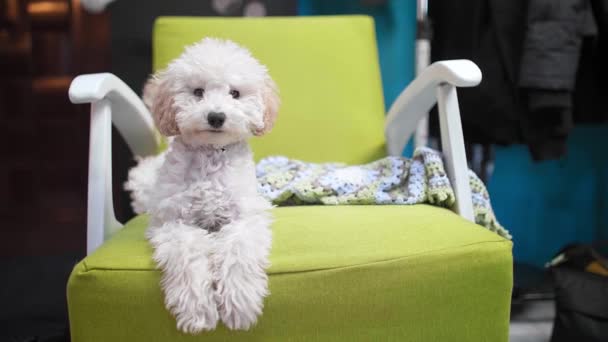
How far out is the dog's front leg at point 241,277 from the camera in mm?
729

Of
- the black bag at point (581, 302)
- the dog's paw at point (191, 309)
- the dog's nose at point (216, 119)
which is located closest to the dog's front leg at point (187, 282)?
the dog's paw at point (191, 309)

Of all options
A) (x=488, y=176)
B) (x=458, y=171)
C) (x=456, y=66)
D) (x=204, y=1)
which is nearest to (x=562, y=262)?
(x=488, y=176)

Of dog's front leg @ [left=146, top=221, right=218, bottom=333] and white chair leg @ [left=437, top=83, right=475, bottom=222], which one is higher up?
white chair leg @ [left=437, top=83, right=475, bottom=222]

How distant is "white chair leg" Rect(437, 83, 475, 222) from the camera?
41.1 inches

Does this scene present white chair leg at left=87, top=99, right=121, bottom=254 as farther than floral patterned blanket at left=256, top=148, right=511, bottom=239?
No

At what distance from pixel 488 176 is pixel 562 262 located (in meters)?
0.46

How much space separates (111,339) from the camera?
755 mm

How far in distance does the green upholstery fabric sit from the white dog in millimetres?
36

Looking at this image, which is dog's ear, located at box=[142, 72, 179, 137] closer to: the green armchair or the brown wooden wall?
the green armchair

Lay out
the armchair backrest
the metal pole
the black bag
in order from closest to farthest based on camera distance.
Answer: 1. the black bag
2. the armchair backrest
3. the metal pole

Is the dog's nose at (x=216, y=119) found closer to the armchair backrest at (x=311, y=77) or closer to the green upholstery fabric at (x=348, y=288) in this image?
the green upholstery fabric at (x=348, y=288)

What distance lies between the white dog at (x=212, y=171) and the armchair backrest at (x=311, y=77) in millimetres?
436

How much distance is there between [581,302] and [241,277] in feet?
3.05

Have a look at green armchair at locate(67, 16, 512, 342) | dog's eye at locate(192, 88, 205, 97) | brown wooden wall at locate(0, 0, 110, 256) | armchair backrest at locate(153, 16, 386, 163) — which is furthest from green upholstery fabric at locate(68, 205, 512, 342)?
brown wooden wall at locate(0, 0, 110, 256)
